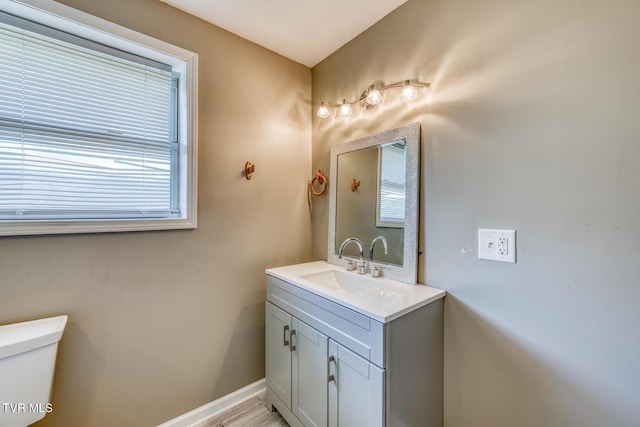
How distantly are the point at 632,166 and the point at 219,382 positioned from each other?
87.3 inches

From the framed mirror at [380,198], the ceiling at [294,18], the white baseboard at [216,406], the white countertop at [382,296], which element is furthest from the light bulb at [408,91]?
the white baseboard at [216,406]

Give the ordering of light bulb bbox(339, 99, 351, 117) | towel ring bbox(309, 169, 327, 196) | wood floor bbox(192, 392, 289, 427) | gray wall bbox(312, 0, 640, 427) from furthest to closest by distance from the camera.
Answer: towel ring bbox(309, 169, 327, 196)
light bulb bbox(339, 99, 351, 117)
wood floor bbox(192, 392, 289, 427)
gray wall bbox(312, 0, 640, 427)

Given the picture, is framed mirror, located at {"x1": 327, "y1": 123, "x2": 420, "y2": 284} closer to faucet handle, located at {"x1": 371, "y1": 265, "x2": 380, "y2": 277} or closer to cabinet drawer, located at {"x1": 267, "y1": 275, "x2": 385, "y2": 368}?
Result: faucet handle, located at {"x1": 371, "y1": 265, "x2": 380, "y2": 277}

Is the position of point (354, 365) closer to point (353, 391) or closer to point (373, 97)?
point (353, 391)

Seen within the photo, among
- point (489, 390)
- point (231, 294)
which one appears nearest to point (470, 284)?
point (489, 390)

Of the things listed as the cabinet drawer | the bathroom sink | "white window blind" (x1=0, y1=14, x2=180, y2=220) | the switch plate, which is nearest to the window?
"white window blind" (x1=0, y1=14, x2=180, y2=220)

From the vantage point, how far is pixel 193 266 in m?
1.58

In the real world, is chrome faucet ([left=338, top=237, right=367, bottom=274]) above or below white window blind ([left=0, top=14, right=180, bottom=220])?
below

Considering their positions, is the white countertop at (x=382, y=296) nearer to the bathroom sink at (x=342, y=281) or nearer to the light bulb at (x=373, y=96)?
the bathroom sink at (x=342, y=281)

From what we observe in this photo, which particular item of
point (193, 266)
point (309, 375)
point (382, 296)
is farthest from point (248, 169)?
point (309, 375)

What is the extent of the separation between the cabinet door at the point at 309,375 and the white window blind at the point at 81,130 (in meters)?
1.05

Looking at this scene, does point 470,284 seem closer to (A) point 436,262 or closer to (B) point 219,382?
(A) point 436,262

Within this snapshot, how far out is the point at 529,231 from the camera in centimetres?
104

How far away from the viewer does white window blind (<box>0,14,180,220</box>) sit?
1179 mm
